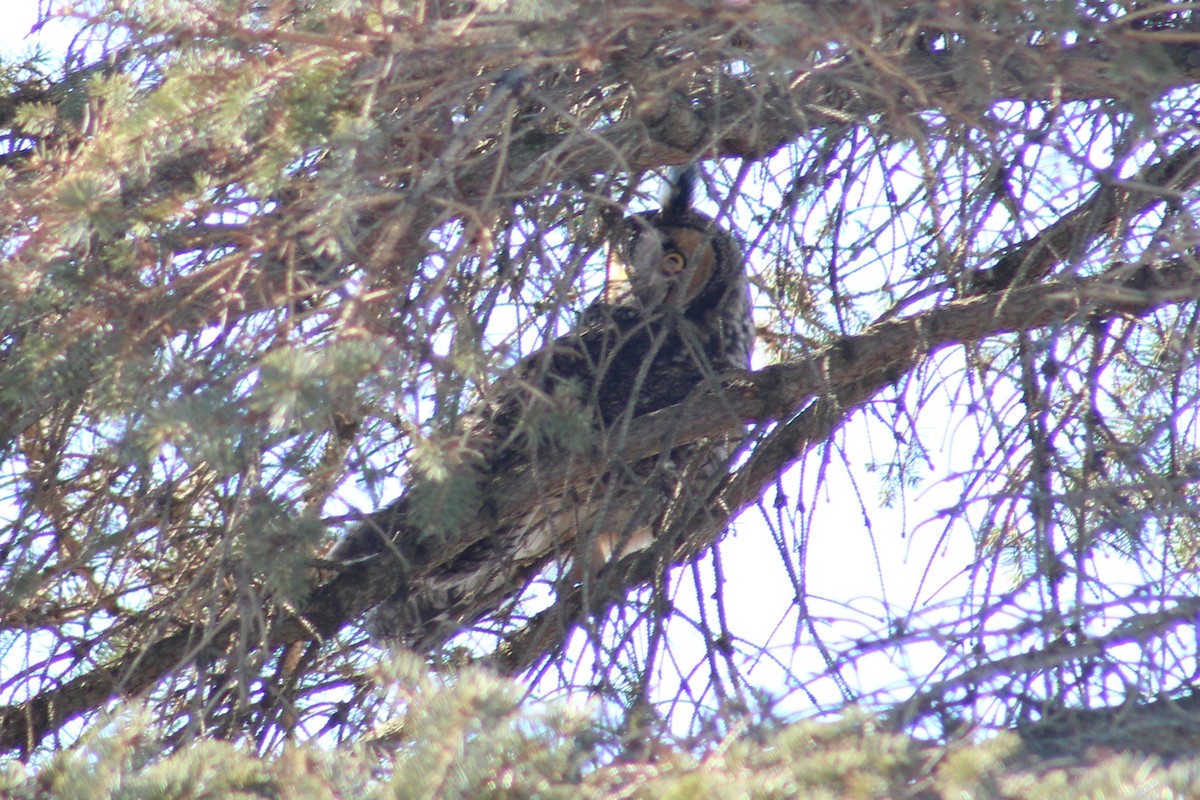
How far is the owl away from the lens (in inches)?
100

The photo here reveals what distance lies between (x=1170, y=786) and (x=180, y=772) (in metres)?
1.07

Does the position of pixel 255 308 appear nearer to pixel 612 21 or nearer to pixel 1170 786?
pixel 612 21

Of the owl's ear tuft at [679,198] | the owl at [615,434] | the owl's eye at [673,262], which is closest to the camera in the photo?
the owl at [615,434]

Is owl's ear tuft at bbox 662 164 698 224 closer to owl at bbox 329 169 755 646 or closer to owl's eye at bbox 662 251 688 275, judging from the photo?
owl at bbox 329 169 755 646

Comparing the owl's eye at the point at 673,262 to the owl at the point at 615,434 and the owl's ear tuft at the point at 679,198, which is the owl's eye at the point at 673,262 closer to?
the owl at the point at 615,434

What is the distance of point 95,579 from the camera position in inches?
115

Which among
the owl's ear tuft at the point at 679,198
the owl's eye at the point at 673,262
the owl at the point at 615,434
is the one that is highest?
the owl's ear tuft at the point at 679,198

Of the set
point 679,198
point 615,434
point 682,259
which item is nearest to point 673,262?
point 682,259

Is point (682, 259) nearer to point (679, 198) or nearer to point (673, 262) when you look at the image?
point (673, 262)

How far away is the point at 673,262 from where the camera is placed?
11.8 feet

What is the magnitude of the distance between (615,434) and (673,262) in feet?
3.07

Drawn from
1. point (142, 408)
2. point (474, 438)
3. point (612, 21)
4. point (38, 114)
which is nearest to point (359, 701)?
point (474, 438)

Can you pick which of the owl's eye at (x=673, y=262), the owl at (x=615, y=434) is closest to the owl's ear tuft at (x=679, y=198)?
the owl at (x=615, y=434)

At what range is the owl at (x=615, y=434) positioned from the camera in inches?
100
